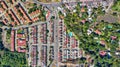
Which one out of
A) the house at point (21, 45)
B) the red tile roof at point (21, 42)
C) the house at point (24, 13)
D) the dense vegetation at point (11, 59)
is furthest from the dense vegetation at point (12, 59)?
the house at point (24, 13)

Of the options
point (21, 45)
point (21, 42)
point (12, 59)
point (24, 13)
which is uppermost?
point (24, 13)

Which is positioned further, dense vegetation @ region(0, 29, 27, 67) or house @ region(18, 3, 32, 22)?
dense vegetation @ region(0, 29, 27, 67)

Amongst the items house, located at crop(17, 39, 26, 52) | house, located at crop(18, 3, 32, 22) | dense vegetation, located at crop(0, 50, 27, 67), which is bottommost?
dense vegetation, located at crop(0, 50, 27, 67)

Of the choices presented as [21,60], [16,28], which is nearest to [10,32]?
[16,28]

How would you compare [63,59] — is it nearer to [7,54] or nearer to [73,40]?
[73,40]

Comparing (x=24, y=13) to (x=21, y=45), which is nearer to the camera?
(x=24, y=13)

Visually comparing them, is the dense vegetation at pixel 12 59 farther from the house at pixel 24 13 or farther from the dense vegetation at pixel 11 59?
the house at pixel 24 13

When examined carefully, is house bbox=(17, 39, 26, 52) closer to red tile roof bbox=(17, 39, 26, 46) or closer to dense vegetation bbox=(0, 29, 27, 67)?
red tile roof bbox=(17, 39, 26, 46)

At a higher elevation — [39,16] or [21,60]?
[39,16]

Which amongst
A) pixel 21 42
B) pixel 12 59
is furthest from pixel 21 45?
pixel 12 59

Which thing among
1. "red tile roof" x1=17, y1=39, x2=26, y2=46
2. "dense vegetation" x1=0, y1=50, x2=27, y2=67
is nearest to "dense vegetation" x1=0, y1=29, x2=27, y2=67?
"dense vegetation" x1=0, y1=50, x2=27, y2=67

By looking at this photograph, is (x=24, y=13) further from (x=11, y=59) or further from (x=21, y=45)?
(x=11, y=59)
